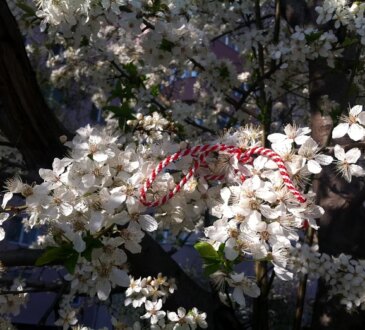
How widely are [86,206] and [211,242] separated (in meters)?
0.37

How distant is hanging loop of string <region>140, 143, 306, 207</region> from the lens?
1304mm

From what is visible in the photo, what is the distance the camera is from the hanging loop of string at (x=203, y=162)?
130 centimetres

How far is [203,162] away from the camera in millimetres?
1499

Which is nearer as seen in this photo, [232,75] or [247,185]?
[247,185]

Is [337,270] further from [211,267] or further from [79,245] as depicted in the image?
[79,245]

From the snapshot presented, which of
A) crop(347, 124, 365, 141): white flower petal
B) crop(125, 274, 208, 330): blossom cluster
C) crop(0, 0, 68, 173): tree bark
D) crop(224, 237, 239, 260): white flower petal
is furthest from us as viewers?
crop(125, 274, 208, 330): blossom cluster

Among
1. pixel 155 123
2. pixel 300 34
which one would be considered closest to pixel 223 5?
pixel 300 34

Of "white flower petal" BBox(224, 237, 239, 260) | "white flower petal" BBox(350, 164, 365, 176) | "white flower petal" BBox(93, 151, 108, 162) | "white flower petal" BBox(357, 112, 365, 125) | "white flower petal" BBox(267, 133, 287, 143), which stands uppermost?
"white flower petal" BBox(357, 112, 365, 125)

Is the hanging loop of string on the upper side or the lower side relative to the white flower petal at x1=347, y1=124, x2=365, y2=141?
lower

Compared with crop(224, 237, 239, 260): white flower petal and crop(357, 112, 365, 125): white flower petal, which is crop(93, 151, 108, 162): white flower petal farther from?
crop(357, 112, 365, 125): white flower petal

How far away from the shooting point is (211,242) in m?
1.40

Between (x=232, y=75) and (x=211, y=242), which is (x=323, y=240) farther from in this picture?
(x=211, y=242)

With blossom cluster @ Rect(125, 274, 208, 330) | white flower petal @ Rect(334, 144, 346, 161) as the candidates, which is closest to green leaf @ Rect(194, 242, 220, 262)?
white flower petal @ Rect(334, 144, 346, 161)

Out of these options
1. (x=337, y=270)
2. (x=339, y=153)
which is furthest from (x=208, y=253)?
(x=337, y=270)
